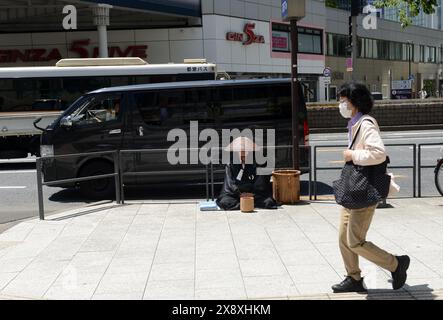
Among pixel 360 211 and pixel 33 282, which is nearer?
pixel 360 211

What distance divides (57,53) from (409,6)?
25087mm

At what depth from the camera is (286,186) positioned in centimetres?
909

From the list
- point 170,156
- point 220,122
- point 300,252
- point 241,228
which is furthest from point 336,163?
point 300,252

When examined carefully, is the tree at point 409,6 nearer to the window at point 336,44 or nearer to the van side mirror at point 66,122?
the van side mirror at point 66,122

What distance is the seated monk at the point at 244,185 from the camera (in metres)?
8.88

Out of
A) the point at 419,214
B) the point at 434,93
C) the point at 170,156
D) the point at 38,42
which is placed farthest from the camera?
the point at 434,93

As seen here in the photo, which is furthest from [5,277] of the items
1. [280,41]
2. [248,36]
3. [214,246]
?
[280,41]

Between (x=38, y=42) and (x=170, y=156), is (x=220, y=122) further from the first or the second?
(x=38, y=42)

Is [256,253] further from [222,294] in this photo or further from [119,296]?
→ [119,296]

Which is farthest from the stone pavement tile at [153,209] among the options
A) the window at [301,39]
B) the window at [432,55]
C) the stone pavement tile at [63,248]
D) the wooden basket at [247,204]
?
the window at [432,55]

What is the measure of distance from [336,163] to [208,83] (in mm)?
4919
